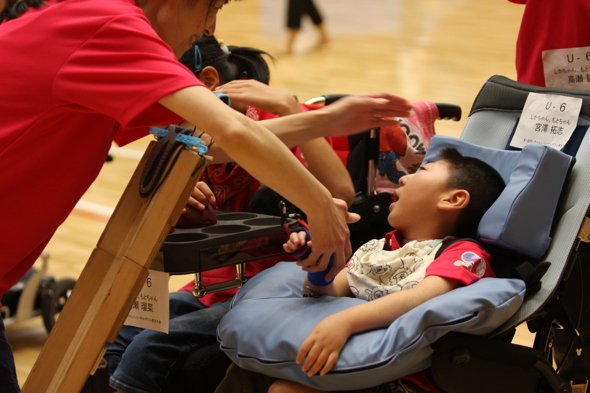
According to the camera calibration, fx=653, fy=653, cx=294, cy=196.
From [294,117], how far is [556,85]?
3.44ft

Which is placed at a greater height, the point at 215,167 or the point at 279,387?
the point at 215,167

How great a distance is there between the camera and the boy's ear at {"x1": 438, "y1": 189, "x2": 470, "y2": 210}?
1.55 meters

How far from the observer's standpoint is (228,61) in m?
1.99

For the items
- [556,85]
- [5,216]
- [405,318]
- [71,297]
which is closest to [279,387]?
[405,318]

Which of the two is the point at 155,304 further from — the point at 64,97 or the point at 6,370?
the point at 64,97

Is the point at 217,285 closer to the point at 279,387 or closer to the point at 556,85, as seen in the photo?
the point at 279,387

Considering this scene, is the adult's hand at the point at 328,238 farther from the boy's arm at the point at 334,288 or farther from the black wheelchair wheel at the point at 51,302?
the black wheelchair wheel at the point at 51,302

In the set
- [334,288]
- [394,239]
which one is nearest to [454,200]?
[394,239]

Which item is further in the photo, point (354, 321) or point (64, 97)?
point (354, 321)

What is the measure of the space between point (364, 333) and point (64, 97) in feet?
2.28

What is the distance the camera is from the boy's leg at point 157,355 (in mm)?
1477

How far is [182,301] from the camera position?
5.57ft

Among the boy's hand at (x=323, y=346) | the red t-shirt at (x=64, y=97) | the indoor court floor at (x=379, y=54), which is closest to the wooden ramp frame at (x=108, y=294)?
the red t-shirt at (x=64, y=97)

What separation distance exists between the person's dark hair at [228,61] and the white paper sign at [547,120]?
78 centimetres
